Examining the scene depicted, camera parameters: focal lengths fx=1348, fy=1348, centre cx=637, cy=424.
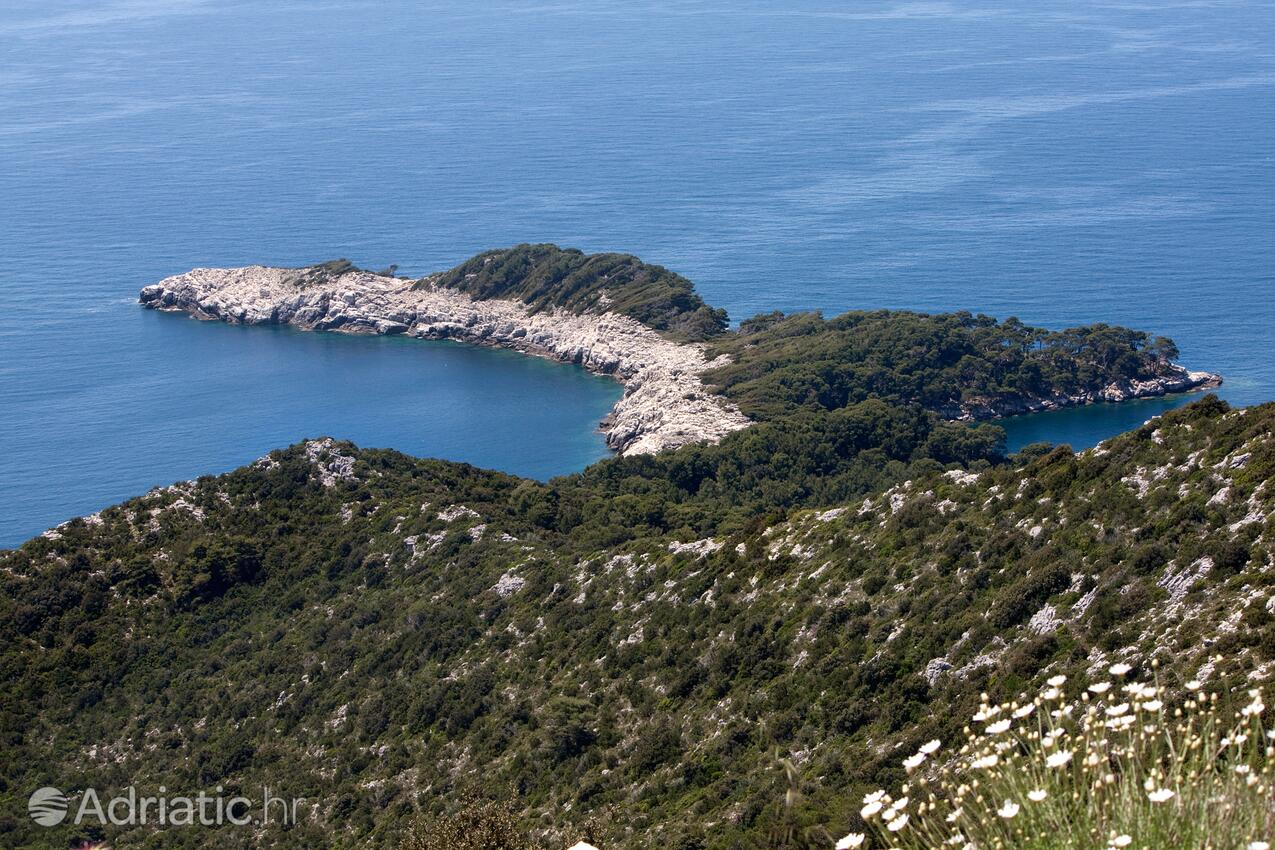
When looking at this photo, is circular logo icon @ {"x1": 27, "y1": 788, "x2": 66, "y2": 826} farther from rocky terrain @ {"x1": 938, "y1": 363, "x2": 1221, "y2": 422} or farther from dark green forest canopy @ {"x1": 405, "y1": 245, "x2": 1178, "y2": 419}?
rocky terrain @ {"x1": 938, "y1": 363, "x2": 1221, "y2": 422}

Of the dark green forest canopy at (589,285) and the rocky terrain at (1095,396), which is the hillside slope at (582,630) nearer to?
the rocky terrain at (1095,396)

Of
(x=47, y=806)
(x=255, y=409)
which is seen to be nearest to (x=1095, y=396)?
(x=255, y=409)

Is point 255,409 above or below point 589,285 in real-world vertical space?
below

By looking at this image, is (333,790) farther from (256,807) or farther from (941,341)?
A: (941,341)

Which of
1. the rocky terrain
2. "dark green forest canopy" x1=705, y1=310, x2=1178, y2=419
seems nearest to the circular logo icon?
"dark green forest canopy" x1=705, y1=310, x2=1178, y2=419

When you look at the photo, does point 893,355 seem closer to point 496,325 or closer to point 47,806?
point 496,325

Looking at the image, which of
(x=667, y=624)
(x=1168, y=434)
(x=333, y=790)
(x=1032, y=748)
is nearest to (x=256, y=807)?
(x=333, y=790)
